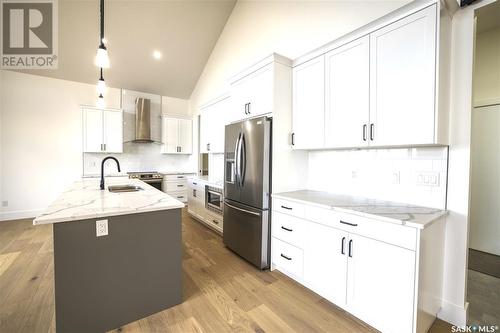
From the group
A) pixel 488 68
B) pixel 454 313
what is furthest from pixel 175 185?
pixel 488 68

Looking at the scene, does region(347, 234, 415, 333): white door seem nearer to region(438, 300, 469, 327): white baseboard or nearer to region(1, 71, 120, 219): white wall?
region(438, 300, 469, 327): white baseboard

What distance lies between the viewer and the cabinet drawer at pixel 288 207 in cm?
215

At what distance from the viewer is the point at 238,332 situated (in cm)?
161

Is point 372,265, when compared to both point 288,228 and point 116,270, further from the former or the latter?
point 116,270

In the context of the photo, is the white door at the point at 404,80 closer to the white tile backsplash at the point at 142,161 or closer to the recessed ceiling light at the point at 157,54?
the recessed ceiling light at the point at 157,54

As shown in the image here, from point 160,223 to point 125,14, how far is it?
397cm

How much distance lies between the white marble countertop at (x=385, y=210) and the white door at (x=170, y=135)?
4220mm

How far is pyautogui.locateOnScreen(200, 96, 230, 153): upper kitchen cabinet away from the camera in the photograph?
3.84 meters

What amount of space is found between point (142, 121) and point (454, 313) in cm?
579

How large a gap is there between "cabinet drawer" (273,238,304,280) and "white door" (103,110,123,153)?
4259 millimetres

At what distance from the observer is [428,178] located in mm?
1833

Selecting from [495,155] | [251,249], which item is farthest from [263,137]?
[495,155]

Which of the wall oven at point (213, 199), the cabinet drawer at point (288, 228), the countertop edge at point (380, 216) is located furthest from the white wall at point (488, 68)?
the wall oven at point (213, 199)

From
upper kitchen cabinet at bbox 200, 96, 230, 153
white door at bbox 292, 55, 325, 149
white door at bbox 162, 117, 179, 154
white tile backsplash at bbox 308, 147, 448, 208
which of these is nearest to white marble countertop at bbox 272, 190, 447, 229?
white tile backsplash at bbox 308, 147, 448, 208
